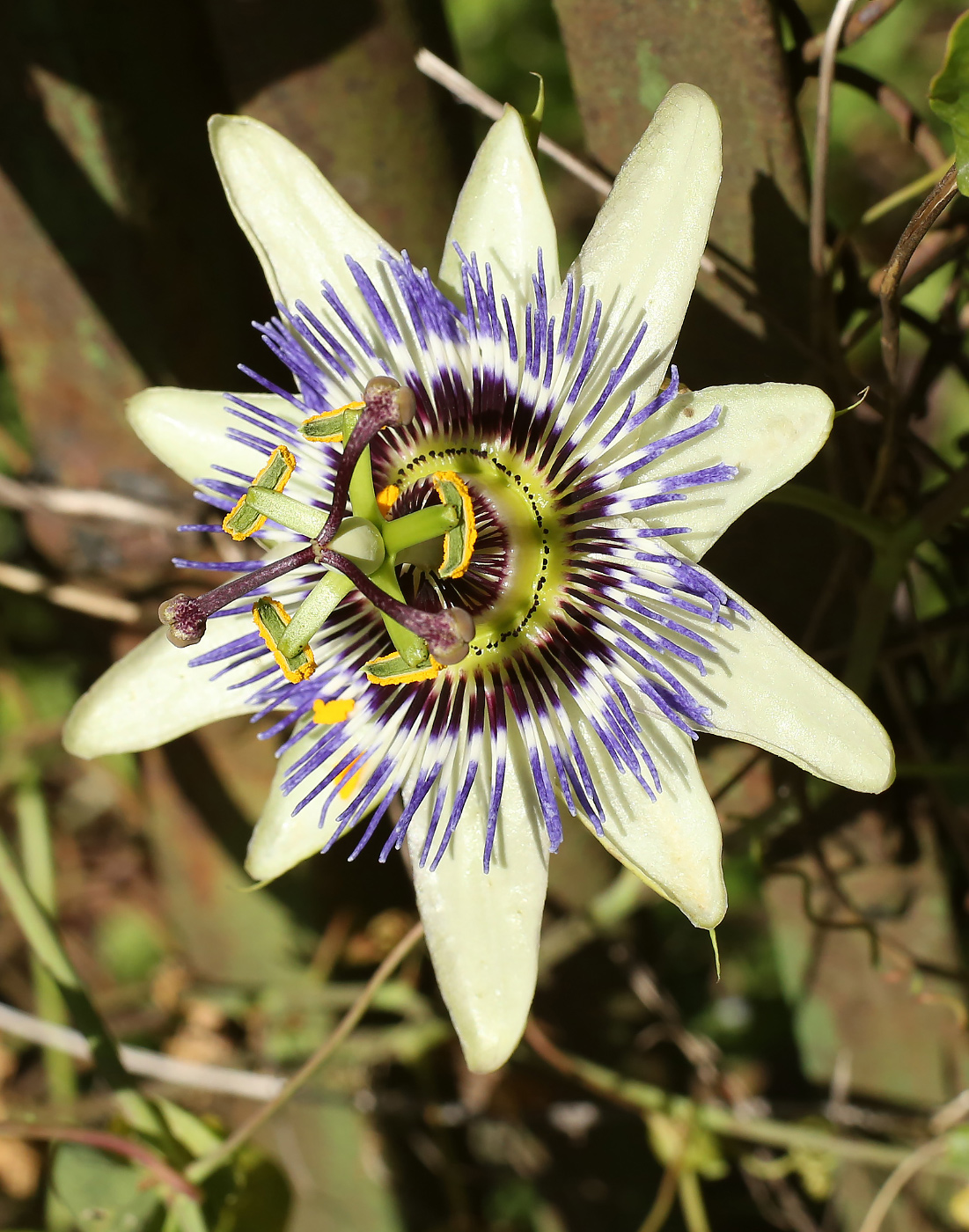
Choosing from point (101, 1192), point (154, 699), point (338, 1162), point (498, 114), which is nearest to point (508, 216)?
point (498, 114)

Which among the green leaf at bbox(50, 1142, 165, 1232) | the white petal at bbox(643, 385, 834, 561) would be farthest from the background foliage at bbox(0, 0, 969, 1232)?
the white petal at bbox(643, 385, 834, 561)

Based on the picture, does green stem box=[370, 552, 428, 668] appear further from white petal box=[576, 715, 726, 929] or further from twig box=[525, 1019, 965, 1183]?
twig box=[525, 1019, 965, 1183]

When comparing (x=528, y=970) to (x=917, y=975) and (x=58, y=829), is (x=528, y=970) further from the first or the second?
(x=58, y=829)

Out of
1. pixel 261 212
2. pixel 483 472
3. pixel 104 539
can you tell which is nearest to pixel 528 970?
pixel 483 472

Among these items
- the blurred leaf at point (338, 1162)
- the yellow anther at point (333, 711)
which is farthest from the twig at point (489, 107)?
the blurred leaf at point (338, 1162)

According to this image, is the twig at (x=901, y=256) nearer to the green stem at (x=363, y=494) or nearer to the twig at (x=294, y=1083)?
the green stem at (x=363, y=494)

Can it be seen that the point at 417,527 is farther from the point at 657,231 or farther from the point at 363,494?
the point at 657,231
